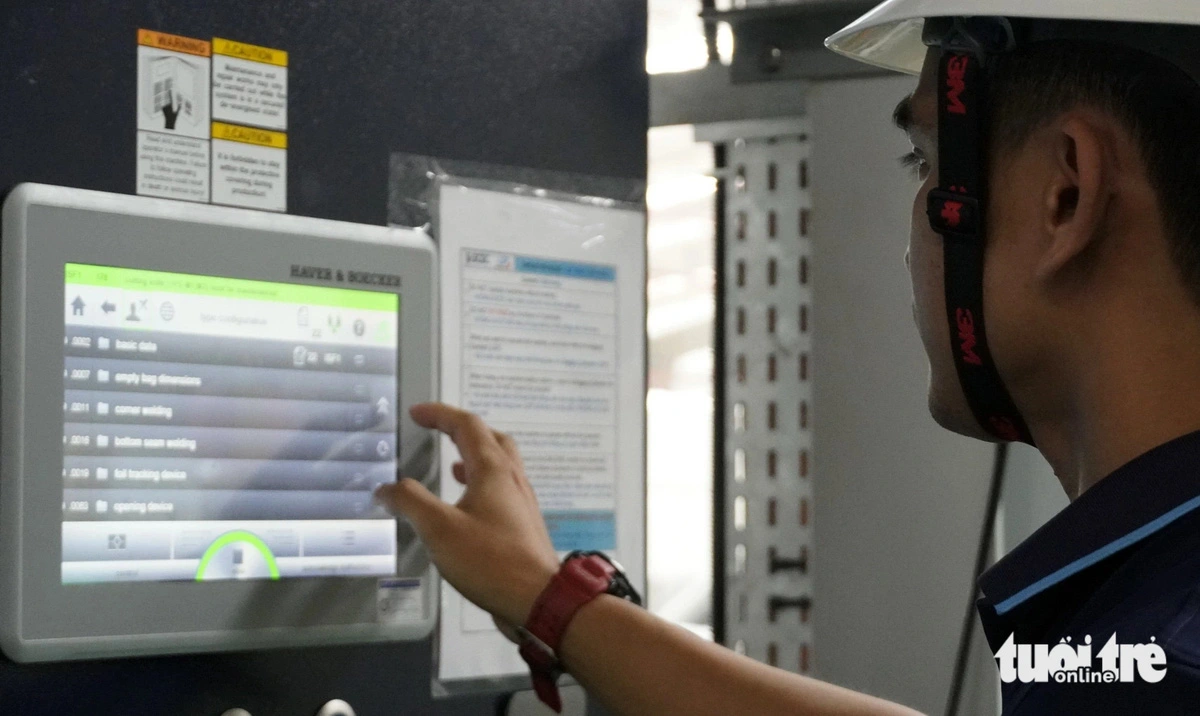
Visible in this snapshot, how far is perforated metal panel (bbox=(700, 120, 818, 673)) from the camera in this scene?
4.62 feet

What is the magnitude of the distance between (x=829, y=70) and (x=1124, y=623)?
71 centimetres

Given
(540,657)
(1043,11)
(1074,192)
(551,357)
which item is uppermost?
(1043,11)

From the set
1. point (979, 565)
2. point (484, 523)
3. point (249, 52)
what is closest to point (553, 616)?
point (484, 523)

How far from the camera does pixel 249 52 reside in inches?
47.2

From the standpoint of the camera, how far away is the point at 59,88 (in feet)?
3.57

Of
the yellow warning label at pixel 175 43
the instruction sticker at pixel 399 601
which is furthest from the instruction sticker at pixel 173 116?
the instruction sticker at pixel 399 601

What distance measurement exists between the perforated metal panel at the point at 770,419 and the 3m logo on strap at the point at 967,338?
372mm

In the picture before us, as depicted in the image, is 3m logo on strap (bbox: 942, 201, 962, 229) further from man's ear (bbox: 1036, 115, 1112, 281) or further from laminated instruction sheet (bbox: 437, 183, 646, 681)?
laminated instruction sheet (bbox: 437, 183, 646, 681)

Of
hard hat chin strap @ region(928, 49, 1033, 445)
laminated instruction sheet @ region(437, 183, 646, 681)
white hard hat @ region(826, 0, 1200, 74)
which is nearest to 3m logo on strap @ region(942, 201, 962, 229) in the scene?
hard hat chin strap @ region(928, 49, 1033, 445)

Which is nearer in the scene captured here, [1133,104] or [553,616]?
[1133,104]

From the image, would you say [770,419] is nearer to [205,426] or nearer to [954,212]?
[954,212]

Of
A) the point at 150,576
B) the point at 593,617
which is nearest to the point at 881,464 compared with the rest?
the point at 593,617

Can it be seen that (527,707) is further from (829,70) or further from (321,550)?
(829,70)

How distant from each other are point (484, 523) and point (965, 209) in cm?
48
